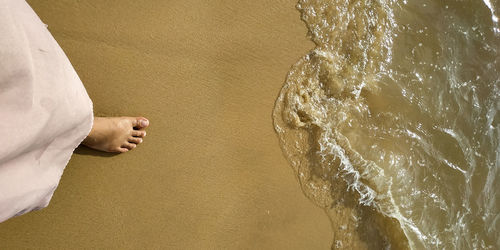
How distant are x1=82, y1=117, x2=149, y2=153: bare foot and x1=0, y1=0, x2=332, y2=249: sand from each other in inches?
2.0

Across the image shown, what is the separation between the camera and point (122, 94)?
1984mm

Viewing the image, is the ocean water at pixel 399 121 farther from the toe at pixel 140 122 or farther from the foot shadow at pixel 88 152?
the foot shadow at pixel 88 152

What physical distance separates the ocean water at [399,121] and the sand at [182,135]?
0.42 ft

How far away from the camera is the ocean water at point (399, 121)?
2.27 m

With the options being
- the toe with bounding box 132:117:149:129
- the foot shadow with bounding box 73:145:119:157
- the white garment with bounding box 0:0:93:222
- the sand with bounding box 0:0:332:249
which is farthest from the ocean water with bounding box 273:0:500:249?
the white garment with bounding box 0:0:93:222

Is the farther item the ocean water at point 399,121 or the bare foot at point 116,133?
the ocean water at point 399,121

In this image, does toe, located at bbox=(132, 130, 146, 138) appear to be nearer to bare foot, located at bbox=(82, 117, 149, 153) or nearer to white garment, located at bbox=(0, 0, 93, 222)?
bare foot, located at bbox=(82, 117, 149, 153)

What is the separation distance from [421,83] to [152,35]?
4.95 ft

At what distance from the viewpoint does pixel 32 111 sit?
4.67 feet

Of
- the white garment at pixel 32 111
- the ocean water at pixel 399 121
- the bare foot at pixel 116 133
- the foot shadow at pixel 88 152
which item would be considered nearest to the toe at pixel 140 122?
the bare foot at pixel 116 133

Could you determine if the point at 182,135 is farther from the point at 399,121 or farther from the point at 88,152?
the point at 399,121

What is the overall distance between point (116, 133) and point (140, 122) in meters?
0.13

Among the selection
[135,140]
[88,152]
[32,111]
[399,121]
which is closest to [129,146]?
[135,140]

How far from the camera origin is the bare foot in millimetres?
1907
